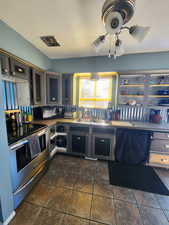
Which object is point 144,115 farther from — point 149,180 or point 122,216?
point 122,216

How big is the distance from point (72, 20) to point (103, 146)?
2.48 metres

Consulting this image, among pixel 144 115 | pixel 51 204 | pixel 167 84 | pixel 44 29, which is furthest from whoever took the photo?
pixel 144 115

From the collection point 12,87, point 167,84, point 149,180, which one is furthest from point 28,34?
point 149,180

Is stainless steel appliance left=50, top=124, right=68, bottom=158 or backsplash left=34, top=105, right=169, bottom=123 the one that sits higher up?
backsplash left=34, top=105, right=169, bottom=123

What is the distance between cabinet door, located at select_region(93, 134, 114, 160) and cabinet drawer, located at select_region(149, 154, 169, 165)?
849 millimetres

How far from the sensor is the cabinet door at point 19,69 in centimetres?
164

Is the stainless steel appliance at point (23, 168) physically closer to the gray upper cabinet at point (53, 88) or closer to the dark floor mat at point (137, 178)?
the gray upper cabinet at point (53, 88)

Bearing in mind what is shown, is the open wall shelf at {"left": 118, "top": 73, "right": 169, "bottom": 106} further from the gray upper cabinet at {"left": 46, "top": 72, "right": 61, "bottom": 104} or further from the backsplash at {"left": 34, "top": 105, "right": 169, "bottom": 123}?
the gray upper cabinet at {"left": 46, "top": 72, "right": 61, "bottom": 104}

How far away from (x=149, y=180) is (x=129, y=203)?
2.42ft

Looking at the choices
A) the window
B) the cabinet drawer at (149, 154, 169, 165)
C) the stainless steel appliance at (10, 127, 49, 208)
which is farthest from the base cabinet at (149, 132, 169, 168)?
the stainless steel appliance at (10, 127, 49, 208)

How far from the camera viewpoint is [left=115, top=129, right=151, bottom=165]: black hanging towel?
7.14ft

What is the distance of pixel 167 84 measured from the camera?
242 centimetres

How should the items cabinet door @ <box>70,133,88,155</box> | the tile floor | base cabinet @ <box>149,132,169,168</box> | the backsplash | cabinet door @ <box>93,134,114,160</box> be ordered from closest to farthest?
the tile floor
base cabinet @ <box>149,132,169,168</box>
cabinet door @ <box>93,134,114,160</box>
cabinet door @ <box>70,133,88,155</box>
the backsplash

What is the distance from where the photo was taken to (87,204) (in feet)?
4.77
